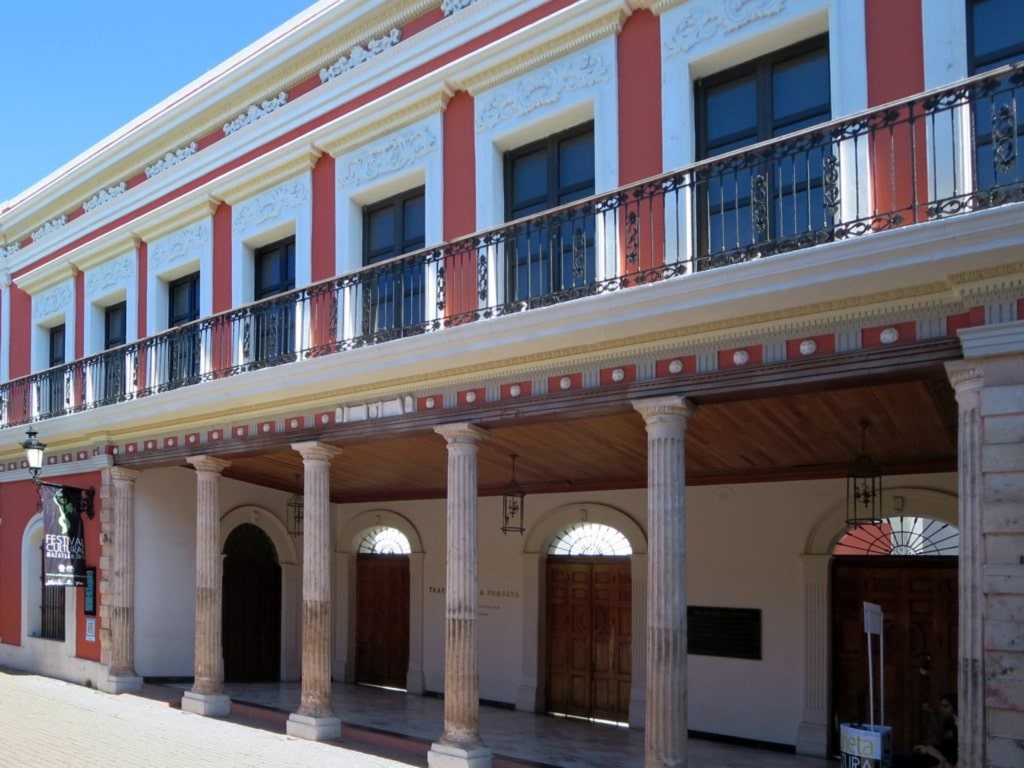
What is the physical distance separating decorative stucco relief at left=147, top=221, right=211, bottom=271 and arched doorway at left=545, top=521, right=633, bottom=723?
6296mm

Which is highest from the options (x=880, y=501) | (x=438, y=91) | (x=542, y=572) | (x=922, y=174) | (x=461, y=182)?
(x=438, y=91)

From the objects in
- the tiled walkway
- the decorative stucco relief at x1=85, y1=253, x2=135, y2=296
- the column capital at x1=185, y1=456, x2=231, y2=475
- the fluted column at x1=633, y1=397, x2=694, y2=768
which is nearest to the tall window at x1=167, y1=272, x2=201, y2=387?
the column capital at x1=185, y1=456, x2=231, y2=475

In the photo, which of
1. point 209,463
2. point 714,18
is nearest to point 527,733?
point 209,463

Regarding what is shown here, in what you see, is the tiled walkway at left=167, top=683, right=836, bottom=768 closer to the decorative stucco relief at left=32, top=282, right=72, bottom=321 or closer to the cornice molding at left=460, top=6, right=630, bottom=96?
the cornice molding at left=460, top=6, right=630, bottom=96

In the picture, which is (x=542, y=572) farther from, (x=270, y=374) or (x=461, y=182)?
(x=461, y=182)

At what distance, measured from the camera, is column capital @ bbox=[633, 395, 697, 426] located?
8508mm

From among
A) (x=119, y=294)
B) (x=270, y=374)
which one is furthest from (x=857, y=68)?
(x=119, y=294)

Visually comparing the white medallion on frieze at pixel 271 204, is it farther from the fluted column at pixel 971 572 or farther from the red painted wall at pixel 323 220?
the fluted column at pixel 971 572

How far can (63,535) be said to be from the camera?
1522cm

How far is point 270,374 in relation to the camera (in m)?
11.8

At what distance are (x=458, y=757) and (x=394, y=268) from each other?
4855 mm

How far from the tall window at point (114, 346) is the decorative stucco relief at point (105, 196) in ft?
5.37

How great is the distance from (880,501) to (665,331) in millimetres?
3608

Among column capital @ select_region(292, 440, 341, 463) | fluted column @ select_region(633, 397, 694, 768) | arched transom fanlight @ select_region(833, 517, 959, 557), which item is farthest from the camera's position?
column capital @ select_region(292, 440, 341, 463)
